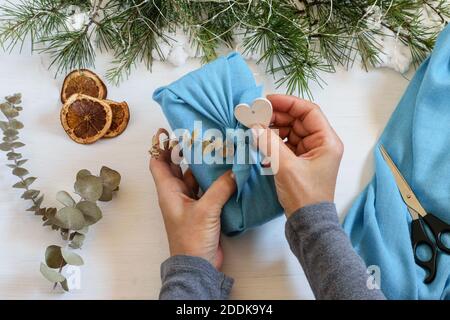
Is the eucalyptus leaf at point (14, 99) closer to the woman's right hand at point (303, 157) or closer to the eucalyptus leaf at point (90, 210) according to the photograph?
the eucalyptus leaf at point (90, 210)

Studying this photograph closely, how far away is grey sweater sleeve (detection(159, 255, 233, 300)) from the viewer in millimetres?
486

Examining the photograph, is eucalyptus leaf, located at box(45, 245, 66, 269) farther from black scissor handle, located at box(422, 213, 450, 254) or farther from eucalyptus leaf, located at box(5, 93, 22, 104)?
black scissor handle, located at box(422, 213, 450, 254)

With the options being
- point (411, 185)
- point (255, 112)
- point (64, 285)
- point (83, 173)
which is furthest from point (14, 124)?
point (411, 185)

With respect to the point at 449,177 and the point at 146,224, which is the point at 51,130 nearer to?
the point at 146,224

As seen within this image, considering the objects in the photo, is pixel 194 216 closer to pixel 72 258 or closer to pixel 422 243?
pixel 72 258

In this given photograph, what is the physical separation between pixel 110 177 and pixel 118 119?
9 cm

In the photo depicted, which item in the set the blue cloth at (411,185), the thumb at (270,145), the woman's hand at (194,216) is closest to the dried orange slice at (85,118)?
the woman's hand at (194,216)

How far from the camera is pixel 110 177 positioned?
0.58 metres

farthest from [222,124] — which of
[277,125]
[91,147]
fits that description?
[91,147]

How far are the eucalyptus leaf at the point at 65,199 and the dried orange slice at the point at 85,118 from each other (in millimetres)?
82

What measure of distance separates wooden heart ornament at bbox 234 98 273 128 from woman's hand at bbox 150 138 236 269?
0.07 meters

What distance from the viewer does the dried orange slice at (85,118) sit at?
0.60m

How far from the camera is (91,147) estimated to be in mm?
613

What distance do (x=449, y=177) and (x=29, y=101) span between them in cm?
60
